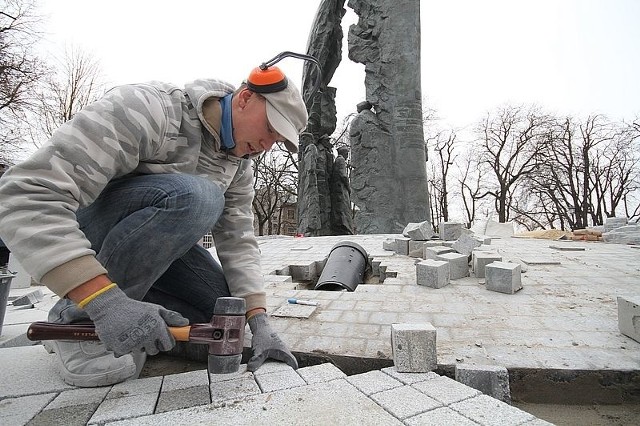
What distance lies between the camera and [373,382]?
1519 millimetres

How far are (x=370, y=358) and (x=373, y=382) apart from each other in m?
0.34

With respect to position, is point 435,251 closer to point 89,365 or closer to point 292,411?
point 292,411

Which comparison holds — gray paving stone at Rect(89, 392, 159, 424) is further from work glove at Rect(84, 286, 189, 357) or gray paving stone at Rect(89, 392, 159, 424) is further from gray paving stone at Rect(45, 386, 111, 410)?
work glove at Rect(84, 286, 189, 357)

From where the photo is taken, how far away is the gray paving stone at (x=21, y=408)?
1272mm

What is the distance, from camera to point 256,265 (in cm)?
207

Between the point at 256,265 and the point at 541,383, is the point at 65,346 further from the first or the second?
the point at 541,383

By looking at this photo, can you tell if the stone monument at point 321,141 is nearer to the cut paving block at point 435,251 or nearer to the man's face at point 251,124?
the cut paving block at point 435,251

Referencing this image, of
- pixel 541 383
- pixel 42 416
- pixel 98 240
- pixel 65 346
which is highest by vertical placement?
pixel 98 240

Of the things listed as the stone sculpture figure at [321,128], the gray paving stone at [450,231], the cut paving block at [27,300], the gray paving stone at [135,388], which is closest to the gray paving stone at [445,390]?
the gray paving stone at [135,388]

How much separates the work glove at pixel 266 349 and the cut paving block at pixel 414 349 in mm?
501

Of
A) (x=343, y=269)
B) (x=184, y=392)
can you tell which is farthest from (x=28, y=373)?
(x=343, y=269)

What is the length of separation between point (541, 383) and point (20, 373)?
249 centimetres

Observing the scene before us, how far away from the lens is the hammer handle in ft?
4.42

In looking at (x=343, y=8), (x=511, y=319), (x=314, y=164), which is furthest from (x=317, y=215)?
(x=511, y=319)
